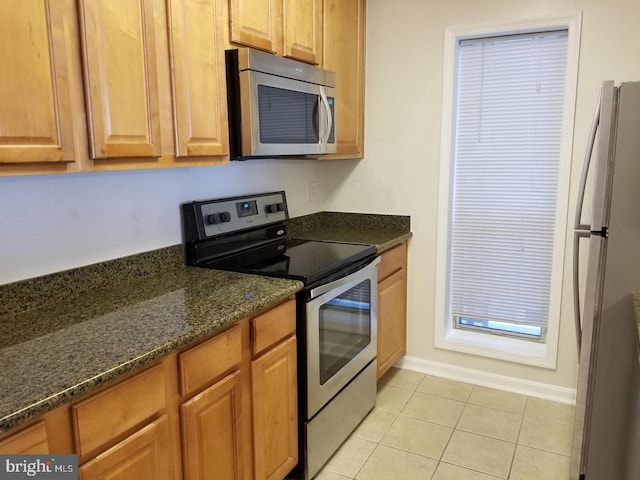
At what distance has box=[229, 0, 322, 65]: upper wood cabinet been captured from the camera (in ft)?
6.46

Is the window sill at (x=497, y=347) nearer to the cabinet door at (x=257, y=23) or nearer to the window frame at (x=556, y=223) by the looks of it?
the window frame at (x=556, y=223)

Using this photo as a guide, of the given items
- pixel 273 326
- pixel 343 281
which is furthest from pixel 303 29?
pixel 273 326

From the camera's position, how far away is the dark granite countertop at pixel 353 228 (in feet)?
9.41

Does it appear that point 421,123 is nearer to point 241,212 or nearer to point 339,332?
point 241,212

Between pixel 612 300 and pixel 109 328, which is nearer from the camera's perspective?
pixel 109 328

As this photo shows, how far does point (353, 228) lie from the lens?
323 centimetres

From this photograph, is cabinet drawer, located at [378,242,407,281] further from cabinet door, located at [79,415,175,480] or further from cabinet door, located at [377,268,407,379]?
cabinet door, located at [79,415,175,480]

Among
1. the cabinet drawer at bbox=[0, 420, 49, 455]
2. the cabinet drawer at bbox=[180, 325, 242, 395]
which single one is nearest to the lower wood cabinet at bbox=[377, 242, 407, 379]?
the cabinet drawer at bbox=[180, 325, 242, 395]

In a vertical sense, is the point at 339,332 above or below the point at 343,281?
below

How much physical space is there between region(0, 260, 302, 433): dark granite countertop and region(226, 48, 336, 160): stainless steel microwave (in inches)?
22.2

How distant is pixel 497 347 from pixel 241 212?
5.63 feet

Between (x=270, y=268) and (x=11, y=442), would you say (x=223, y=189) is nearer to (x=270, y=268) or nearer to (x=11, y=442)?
(x=270, y=268)

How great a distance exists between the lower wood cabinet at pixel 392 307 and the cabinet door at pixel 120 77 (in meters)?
1.52

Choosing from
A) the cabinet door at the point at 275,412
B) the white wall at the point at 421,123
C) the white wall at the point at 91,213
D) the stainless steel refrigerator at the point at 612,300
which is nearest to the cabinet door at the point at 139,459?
the cabinet door at the point at 275,412
